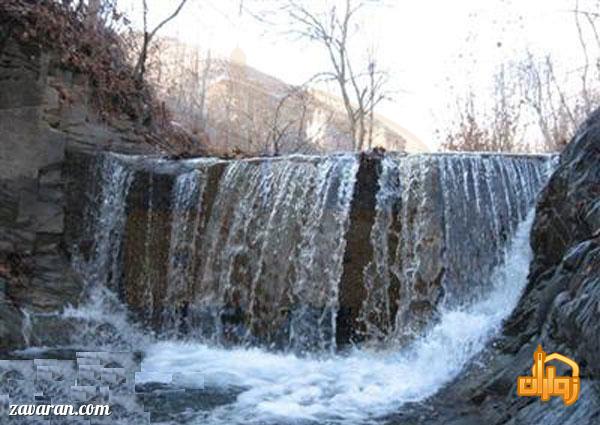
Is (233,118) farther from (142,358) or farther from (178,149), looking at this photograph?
(142,358)

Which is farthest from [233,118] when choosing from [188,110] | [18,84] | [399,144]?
[18,84]

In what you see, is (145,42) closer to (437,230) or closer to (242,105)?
(437,230)

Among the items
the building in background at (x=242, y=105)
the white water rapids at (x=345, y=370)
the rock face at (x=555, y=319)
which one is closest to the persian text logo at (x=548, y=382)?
the rock face at (x=555, y=319)

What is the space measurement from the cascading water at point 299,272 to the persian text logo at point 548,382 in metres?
1.04

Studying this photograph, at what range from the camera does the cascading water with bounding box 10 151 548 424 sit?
210 inches

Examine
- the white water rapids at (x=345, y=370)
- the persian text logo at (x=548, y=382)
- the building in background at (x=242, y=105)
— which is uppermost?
the building in background at (x=242, y=105)

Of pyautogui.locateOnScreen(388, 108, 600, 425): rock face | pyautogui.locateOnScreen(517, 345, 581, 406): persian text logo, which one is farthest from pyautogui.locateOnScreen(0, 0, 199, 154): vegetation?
pyautogui.locateOnScreen(517, 345, 581, 406): persian text logo

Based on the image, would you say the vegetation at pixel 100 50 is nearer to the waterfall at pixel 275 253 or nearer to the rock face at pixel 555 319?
the waterfall at pixel 275 253

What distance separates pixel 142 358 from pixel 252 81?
19011 millimetres

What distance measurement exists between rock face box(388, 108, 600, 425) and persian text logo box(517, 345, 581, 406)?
5 centimetres

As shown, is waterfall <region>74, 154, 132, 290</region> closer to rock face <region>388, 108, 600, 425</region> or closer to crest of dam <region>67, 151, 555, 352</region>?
crest of dam <region>67, 151, 555, 352</region>

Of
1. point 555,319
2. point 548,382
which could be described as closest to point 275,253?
point 555,319

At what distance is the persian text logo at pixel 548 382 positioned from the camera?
3075 mm

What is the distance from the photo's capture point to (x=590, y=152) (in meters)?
4.81
